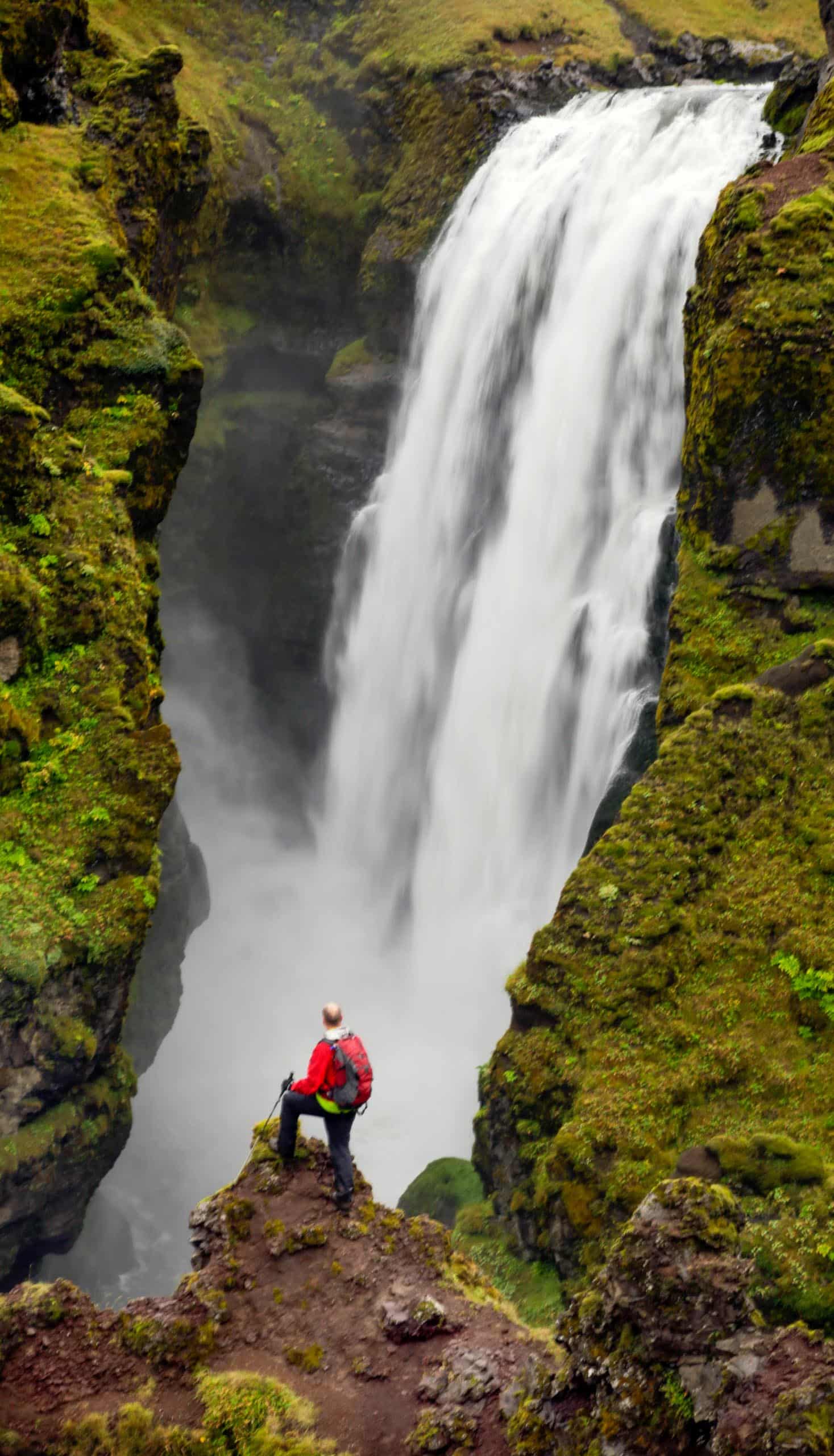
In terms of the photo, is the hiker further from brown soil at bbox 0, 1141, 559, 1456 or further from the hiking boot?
brown soil at bbox 0, 1141, 559, 1456

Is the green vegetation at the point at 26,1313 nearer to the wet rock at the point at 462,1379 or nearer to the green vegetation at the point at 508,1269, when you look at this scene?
the wet rock at the point at 462,1379

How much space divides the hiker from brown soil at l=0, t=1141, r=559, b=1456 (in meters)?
0.36

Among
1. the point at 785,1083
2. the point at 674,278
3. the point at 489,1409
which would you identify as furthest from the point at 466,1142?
the point at 674,278

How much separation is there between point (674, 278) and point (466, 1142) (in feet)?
52.6

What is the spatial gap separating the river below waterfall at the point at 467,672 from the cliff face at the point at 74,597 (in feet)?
18.3

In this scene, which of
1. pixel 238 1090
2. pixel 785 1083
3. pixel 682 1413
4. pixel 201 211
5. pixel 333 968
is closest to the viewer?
pixel 682 1413

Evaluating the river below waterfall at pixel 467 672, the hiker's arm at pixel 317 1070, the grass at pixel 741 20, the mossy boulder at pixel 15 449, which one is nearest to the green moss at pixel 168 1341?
the hiker's arm at pixel 317 1070

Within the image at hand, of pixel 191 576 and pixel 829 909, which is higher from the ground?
pixel 191 576

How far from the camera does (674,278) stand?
19.2 m

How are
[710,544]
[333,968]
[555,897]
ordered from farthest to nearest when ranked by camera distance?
[333,968] → [555,897] → [710,544]

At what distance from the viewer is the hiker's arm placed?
25.9 ft

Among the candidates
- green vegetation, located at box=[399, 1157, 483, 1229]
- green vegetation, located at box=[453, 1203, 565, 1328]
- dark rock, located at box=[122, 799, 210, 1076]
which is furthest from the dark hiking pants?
dark rock, located at box=[122, 799, 210, 1076]

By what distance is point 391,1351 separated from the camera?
7.35 meters

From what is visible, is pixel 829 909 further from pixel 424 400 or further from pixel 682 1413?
pixel 424 400
